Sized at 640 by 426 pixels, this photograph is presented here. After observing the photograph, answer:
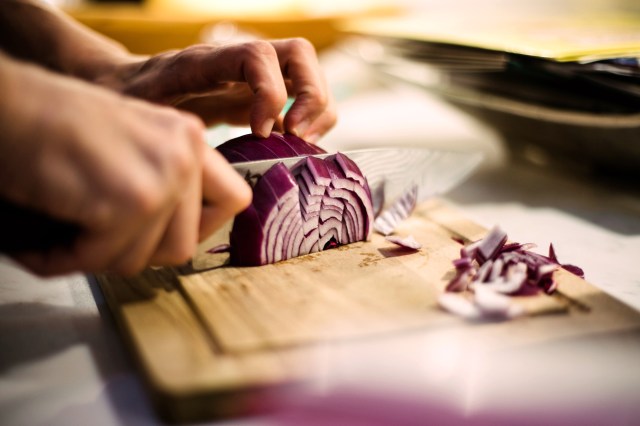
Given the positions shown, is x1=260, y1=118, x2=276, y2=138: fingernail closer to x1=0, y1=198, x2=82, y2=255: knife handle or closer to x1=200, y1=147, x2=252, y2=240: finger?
x1=200, y1=147, x2=252, y2=240: finger

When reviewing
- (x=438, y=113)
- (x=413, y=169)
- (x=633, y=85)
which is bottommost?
(x=438, y=113)

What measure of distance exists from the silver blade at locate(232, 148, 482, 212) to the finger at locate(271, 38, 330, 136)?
4.8 inches

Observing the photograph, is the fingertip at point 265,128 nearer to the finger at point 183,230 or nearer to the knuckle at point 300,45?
the knuckle at point 300,45

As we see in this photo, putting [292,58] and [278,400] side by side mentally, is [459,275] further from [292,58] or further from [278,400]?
[292,58]

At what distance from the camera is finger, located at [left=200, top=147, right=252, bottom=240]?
2.69 ft

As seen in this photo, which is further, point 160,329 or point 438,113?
point 438,113

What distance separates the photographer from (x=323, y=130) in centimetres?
135

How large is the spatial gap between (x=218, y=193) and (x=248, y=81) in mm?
369

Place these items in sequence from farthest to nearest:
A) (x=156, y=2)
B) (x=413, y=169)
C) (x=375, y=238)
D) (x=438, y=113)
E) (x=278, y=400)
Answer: (x=156, y=2), (x=438, y=113), (x=413, y=169), (x=375, y=238), (x=278, y=400)

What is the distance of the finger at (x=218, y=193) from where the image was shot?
820 millimetres

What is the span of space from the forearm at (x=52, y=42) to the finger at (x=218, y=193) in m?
0.68

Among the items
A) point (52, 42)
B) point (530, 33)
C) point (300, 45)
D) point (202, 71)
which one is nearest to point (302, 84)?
point (300, 45)

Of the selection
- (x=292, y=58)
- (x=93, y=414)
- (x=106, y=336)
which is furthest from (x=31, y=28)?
(x=93, y=414)

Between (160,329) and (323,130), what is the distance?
0.66 metres
